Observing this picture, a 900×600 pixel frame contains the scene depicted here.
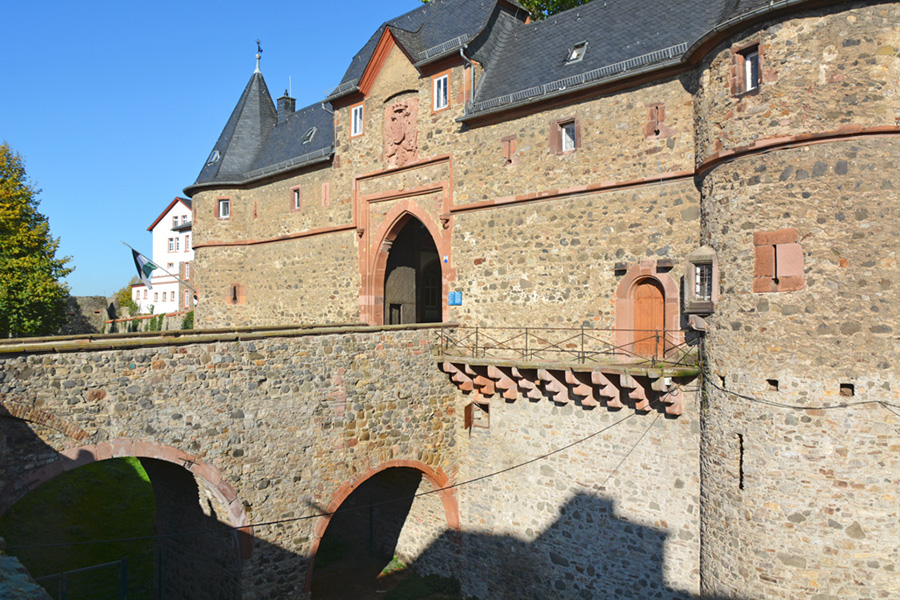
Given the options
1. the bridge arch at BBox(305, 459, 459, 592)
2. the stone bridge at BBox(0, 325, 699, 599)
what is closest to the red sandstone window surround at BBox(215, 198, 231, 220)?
the stone bridge at BBox(0, 325, 699, 599)

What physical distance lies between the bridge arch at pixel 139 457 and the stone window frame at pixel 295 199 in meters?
10.6

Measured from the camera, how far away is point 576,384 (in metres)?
12.4

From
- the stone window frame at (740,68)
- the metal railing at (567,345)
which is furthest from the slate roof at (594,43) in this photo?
the metal railing at (567,345)

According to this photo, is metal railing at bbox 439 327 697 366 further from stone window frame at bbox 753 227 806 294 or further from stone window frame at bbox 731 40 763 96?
stone window frame at bbox 731 40 763 96

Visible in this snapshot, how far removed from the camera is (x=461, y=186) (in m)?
15.4

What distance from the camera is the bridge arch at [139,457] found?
8906 mm

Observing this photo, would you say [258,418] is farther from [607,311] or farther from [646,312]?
[646,312]

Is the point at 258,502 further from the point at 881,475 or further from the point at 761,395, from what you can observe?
the point at 881,475

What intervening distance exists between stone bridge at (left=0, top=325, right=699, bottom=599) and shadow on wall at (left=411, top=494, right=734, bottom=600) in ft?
0.13

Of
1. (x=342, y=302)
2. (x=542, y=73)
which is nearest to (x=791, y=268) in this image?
(x=542, y=73)

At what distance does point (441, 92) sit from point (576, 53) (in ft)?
11.8

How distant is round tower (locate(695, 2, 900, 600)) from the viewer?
28.4 ft

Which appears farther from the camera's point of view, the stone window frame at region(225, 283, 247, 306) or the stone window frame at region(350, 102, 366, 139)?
the stone window frame at region(225, 283, 247, 306)

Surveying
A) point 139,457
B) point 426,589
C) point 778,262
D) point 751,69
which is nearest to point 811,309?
point 778,262
